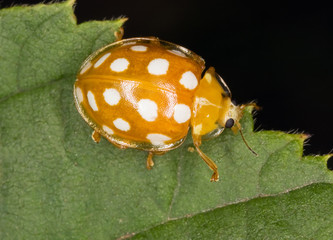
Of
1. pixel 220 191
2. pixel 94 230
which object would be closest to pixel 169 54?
pixel 220 191

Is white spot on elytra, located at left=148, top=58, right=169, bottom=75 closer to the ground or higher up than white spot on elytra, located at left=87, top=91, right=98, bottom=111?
higher up

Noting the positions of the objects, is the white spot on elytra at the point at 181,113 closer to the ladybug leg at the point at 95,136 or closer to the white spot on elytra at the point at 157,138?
the white spot on elytra at the point at 157,138

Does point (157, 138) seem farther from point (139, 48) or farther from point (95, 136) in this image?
point (139, 48)

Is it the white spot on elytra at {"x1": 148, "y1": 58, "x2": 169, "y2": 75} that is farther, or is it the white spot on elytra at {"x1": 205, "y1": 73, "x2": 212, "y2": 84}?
the white spot on elytra at {"x1": 205, "y1": 73, "x2": 212, "y2": 84}

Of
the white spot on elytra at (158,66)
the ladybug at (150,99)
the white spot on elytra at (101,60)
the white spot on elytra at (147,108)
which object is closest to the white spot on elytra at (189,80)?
the ladybug at (150,99)

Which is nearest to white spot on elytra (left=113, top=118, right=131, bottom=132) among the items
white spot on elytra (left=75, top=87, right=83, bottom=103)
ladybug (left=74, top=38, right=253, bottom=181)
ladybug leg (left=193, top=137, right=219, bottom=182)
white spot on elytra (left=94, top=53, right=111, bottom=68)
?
ladybug (left=74, top=38, right=253, bottom=181)

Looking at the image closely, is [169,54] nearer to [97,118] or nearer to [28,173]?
[97,118]

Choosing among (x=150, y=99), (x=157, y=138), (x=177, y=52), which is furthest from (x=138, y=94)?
(x=177, y=52)

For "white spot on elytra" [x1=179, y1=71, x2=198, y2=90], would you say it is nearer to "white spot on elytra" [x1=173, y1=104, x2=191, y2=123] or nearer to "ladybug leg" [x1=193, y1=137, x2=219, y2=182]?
"white spot on elytra" [x1=173, y1=104, x2=191, y2=123]
